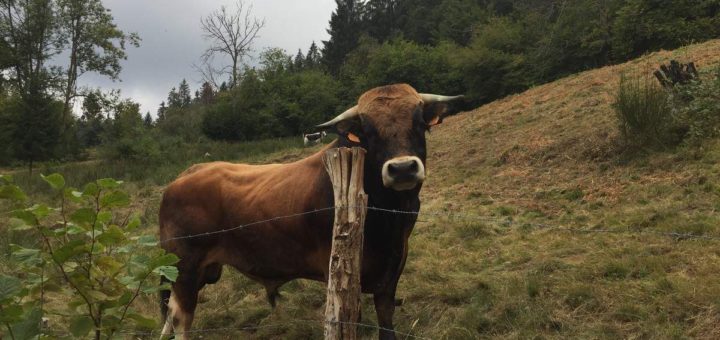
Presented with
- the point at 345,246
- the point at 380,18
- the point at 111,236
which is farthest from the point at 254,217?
the point at 380,18

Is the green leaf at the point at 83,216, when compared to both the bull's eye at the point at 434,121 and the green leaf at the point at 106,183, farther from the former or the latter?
the bull's eye at the point at 434,121

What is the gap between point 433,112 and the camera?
4164 mm

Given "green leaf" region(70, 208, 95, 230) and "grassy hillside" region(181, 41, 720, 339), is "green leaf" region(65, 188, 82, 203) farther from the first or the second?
"grassy hillside" region(181, 41, 720, 339)

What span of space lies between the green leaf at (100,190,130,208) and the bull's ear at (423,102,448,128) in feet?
8.60

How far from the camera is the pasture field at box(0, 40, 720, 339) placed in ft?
13.9

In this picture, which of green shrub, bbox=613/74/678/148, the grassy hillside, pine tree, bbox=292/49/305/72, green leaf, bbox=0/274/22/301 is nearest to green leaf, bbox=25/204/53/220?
green leaf, bbox=0/274/22/301

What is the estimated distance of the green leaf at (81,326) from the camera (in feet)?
6.01

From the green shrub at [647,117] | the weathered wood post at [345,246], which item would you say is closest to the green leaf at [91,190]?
the weathered wood post at [345,246]

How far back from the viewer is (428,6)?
58.3 metres

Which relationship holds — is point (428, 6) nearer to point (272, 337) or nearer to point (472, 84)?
point (472, 84)

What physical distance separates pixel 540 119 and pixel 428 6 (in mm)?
47353

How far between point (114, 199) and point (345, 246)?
4.49ft

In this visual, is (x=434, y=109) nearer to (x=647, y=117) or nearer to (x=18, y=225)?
(x=18, y=225)

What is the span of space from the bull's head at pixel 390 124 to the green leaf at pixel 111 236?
1882mm
